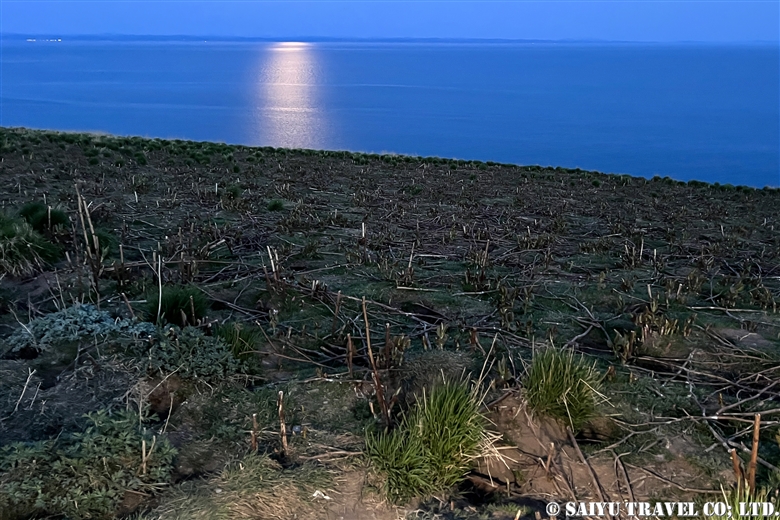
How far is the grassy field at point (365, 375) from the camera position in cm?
311

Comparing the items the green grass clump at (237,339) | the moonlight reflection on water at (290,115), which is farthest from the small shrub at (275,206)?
the moonlight reflection on water at (290,115)

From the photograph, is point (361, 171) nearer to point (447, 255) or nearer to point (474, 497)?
point (447, 255)

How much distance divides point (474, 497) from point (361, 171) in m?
16.1

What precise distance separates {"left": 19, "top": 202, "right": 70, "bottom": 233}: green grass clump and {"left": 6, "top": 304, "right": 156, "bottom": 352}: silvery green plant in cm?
261

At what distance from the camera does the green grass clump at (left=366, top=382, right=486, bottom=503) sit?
123 inches

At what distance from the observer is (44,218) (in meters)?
6.89

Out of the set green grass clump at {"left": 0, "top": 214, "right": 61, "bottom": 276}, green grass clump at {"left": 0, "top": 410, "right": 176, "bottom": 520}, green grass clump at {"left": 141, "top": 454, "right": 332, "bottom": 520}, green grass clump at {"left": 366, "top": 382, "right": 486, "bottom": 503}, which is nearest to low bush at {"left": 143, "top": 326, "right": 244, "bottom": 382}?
green grass clump at {"left": 0, "top": 410, "right": 176, "bottom": 520}

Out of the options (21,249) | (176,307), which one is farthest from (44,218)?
(176,307)

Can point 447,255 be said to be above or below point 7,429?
above

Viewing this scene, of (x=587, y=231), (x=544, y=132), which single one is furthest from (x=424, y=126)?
(x=587, y=231)

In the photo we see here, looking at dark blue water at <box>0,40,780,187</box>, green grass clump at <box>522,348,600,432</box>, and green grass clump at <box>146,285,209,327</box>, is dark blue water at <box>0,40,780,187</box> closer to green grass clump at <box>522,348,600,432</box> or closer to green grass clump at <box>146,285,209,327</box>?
green grass clump at <box>146,285,209,327</box>

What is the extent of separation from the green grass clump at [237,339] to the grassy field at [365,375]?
23mm

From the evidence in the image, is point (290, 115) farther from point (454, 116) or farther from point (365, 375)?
point (365, 375)

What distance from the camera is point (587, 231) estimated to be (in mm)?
10398
